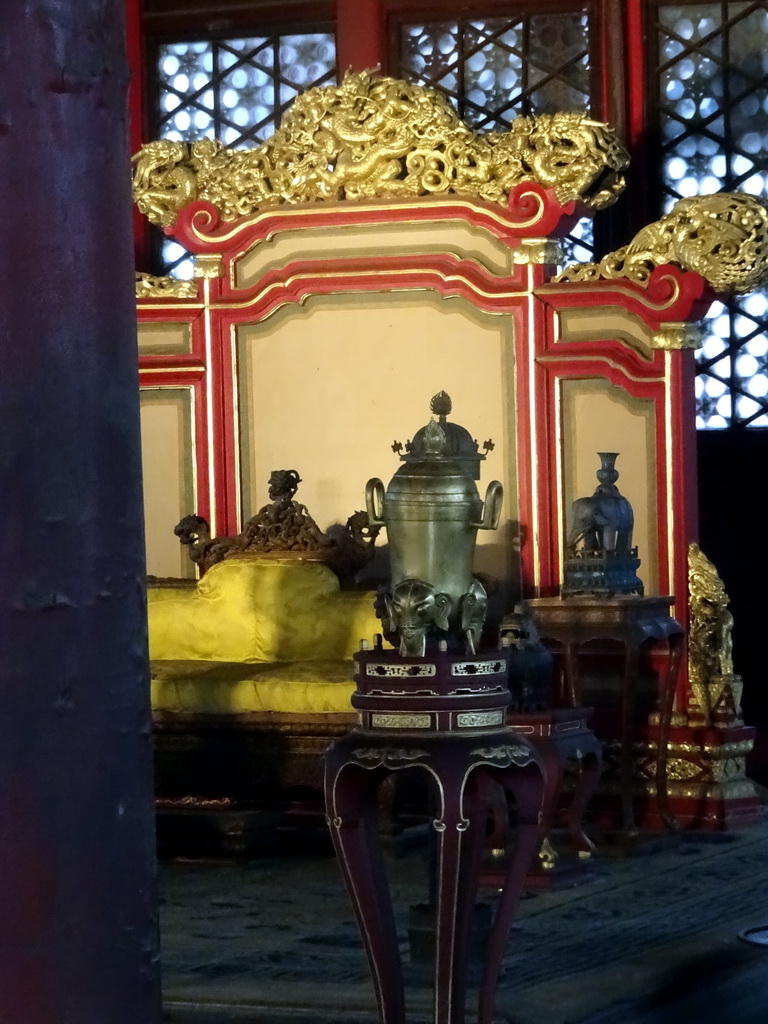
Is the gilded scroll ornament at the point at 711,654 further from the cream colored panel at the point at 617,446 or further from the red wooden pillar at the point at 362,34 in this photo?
the red wooden pillar at the point at 362,34

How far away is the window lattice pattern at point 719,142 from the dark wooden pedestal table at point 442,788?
3.85 meters

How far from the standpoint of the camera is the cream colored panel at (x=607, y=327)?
5.66 m

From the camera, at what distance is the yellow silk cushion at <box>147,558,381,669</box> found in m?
5.73

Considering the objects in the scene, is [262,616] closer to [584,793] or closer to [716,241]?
[584,793]

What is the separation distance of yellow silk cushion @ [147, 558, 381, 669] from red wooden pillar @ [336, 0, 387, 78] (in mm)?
2233

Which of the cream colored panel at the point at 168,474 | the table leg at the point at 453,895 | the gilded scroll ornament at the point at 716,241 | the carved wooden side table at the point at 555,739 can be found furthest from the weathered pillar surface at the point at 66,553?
the cream colored panel at the point at 168,474

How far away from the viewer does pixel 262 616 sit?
5812mm

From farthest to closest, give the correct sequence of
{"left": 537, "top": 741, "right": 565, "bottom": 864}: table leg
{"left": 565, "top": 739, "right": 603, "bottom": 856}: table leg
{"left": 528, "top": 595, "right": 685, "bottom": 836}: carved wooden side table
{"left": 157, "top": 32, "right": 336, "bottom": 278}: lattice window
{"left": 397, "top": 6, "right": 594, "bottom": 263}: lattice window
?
{"left": 157, "top": 32, "right": 336, "bottom": 278}: lattice window → {"left": 397, "top": 6, "right": 594, "bottom": 263}: lattice window → {"left": 528, "top": 595, "right": 685, "bottom": 836}: carved wooden side table → {"left": 565, "top": 739, "right": 603, "bottom": 856}: table leg → {"left": 537, "top": 741, "right": 565, "bottom": 864}: table leg

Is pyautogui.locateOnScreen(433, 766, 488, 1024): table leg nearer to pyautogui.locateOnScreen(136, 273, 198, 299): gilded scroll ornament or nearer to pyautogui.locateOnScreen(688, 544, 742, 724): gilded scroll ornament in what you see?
pyautogui.locateOnScreen(688, 544, 742, 724): gilded scroll ornament

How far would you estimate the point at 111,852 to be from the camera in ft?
4.54

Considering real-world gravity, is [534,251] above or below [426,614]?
above

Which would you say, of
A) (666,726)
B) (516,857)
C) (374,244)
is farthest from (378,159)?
(516,857)

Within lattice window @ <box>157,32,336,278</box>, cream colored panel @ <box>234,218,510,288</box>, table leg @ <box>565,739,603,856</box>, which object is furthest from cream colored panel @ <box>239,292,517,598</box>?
lattice window @ <box>157,32,336,278</box>

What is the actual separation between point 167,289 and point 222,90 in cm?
140
